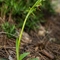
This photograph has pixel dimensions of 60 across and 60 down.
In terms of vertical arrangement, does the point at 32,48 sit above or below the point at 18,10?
below

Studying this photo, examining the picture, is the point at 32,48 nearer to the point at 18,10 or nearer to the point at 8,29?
the point at 8,29

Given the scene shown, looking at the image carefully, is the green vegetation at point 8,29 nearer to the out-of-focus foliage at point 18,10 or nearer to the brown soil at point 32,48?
the brown soil at point 32,48

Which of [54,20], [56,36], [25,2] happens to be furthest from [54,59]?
[54,20]

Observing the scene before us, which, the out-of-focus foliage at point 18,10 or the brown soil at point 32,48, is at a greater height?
the out-of-focus foliage at point 18,10

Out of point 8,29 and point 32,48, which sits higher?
point 8,29

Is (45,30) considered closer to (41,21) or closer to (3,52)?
(41,21)

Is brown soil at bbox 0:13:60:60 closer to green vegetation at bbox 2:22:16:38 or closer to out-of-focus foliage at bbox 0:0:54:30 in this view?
green vegetation at bbox 2:22:16:38

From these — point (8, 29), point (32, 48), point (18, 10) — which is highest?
point (18, 10)

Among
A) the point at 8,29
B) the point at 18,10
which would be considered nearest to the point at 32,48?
the point at 8,29

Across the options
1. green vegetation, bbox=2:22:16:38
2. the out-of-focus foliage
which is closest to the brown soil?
green vegetation, bbox=2:22:16:38

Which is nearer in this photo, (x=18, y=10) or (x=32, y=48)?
(x=32, y=48)

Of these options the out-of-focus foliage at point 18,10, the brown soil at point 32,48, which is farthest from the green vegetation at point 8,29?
the out-of-focus foliage at point 18,10
